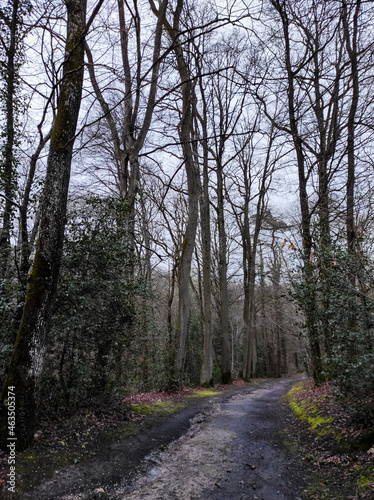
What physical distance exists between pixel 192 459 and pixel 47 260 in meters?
3.42

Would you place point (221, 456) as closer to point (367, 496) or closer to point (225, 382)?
point (367, 496)

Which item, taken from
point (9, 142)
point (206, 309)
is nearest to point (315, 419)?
point (9, 142)

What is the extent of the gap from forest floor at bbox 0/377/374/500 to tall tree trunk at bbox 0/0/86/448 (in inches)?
23.4

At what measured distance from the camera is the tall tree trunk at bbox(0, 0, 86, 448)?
4004 mm

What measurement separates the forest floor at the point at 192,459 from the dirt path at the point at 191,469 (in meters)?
0.01

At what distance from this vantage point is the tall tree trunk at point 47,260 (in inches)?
158

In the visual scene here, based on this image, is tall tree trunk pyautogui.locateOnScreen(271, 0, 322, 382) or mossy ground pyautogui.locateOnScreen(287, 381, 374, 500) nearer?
mossy ground pyautogui.locateOnScreen(287, 381, 374, 500)

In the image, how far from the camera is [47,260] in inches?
177

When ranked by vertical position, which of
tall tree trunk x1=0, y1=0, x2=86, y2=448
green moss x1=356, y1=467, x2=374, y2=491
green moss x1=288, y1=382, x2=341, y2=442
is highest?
tall tree trunk x1=0, y1=0, x2=86, y2=448

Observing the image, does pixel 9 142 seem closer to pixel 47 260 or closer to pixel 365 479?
pixel 47 260

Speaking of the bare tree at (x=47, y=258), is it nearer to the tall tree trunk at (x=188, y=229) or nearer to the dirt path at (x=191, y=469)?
the dirt path at (x=191, y=469)

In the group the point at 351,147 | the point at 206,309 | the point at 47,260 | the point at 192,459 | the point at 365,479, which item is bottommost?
the point at 192,459

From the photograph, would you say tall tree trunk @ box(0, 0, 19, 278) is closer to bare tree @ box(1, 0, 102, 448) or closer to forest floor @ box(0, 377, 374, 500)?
bare tree @ box(1, 0, 102, 448)

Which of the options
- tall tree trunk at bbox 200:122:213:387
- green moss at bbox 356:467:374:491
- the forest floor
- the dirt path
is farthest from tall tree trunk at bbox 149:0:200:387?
green moss at bbox 356:467:374:491
